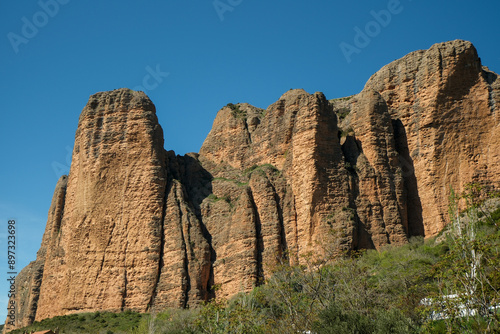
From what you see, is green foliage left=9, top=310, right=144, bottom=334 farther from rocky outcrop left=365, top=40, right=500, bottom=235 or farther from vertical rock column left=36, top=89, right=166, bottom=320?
rocky outcrop left=365, top=40, right=500, bottom=235

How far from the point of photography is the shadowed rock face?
40.4 meters

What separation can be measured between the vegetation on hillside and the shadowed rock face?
8.37 ft

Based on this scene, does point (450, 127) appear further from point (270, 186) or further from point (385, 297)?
point (385, 297)

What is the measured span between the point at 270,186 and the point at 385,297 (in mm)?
17286

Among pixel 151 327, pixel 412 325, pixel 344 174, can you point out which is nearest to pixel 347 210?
pixel 344 174

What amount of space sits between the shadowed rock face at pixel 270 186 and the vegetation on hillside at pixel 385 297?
8.37ft

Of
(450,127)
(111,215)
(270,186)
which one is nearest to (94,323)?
(111,215)

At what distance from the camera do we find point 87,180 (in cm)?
4700

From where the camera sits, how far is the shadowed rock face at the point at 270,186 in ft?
133

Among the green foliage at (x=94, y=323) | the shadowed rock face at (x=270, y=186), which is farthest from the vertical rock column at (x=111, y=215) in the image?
the green foliage at (x=94, y=323)

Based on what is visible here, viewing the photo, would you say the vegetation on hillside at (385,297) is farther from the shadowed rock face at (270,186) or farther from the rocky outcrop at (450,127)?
the shadowed rock face at (270,186)

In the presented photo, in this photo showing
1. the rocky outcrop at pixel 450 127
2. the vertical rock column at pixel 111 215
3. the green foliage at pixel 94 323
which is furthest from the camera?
the vertical rock column at pixel 111 215

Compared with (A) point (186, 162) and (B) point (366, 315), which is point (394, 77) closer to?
(A) point (186, 162)

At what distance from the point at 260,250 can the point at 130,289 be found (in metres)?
9.80
